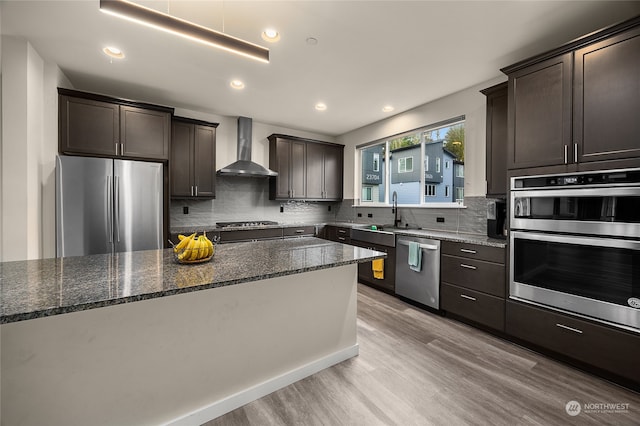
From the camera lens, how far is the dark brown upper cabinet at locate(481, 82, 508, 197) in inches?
109

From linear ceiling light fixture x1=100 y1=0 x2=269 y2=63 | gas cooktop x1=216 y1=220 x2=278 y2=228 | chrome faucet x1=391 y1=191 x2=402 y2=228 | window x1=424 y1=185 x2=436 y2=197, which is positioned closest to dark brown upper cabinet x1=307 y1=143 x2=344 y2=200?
gas cooktop x1=216 y1=220 x2=278 y2=228

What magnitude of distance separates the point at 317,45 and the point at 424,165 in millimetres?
2406

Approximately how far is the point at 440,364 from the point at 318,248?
134 centimetres

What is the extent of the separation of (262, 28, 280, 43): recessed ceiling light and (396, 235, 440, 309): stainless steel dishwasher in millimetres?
2641

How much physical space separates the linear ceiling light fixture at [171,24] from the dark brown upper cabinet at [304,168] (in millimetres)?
3071

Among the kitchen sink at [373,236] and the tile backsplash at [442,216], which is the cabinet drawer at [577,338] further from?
the kitchen sink at [373,236]

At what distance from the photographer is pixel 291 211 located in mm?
5219

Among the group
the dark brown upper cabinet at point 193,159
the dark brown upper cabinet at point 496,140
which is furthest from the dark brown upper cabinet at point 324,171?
the dark brown upper cabinet at point 496,140

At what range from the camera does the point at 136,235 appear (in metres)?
3.09

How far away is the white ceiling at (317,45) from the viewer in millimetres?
1969

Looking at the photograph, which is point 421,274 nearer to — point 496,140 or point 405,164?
point 496,140

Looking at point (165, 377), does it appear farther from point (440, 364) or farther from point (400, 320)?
point (400, 320)

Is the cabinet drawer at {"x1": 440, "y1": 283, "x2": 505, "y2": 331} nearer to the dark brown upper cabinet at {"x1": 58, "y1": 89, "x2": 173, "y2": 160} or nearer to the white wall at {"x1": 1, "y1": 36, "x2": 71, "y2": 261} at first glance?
the dark brown upper cabinet at {"x1": 58, "y1": 89, "x2": 173, "y2": 160}

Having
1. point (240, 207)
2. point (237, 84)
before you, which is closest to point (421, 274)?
point (240, 207)
